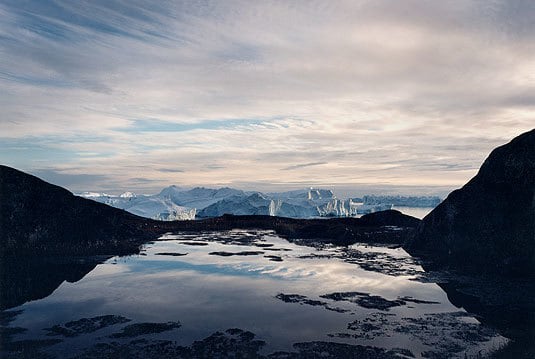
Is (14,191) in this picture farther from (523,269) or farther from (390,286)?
(523,269)

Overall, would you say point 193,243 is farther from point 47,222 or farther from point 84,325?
point 84,325

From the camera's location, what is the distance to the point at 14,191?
87.7 feet

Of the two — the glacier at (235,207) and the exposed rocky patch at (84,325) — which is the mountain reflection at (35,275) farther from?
the glacier at (235,207)

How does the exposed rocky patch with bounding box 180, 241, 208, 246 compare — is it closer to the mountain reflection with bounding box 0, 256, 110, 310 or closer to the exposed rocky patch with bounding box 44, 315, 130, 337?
the mountain reflection with bounding box 0, 256, 110, 310

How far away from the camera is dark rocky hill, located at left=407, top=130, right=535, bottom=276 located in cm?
1978

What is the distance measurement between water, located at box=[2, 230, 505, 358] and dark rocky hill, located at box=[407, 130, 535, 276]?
402 cm

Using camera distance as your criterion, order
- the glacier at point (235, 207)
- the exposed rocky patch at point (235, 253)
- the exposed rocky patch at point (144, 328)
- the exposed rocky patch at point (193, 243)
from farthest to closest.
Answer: the glacier at point (235, 207)
the exposed rocky patch at point (193, 243)
the exposed rocky patch at point (235, 253)
the exposed rocky patch at point (144, 328)

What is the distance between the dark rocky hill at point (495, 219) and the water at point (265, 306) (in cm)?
402

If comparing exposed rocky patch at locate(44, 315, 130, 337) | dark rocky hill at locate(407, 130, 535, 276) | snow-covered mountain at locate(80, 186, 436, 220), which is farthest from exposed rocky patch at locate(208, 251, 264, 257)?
snow-covered mountain at locate(80, 186, 436, 220)

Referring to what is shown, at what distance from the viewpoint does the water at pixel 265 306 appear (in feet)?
33.6

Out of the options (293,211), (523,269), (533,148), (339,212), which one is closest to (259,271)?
(523,269)

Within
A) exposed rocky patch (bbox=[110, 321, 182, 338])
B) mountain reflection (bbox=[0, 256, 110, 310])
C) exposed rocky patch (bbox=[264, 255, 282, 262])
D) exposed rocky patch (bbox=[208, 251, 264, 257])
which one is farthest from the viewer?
exposed rocky patch (bbox=[208, 251, 264, 257])

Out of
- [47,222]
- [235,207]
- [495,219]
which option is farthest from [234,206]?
[495,219]

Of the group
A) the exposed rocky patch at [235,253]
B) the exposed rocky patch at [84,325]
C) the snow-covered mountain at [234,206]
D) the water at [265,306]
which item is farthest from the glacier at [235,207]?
the exposed rocky patch at [84,325]
